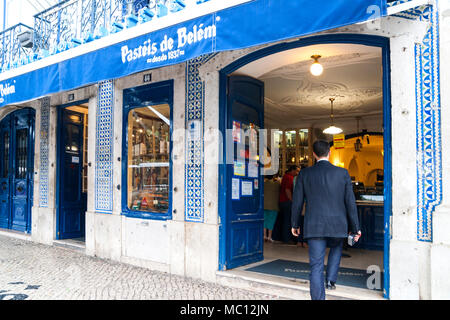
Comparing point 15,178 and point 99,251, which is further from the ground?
point 15,178

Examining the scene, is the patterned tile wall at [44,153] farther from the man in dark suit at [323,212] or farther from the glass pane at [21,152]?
the man in dark suit at [323,212]

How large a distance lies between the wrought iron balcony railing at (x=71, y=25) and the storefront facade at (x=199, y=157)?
1.86ft

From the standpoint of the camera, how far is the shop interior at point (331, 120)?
5309mm

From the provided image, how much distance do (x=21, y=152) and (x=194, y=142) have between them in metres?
5.96

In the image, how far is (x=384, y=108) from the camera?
12.9ft

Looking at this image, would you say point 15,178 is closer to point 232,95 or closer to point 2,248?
point 2,248

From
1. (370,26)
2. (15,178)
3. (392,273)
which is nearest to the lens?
(392,273)

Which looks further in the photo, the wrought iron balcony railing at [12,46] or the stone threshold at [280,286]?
the wrought iron balcony railing at [12,46]

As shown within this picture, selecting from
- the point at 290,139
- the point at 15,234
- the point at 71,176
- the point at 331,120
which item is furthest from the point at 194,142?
the point at 290,139

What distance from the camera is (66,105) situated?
25.6 ft

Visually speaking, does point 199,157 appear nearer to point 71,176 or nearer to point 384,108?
point 384,108

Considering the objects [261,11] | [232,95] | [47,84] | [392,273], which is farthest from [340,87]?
[47,84]

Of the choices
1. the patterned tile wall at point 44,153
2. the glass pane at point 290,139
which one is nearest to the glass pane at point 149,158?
the patterned tile wall at point 44,153

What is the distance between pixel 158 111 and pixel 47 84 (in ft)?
6.06
